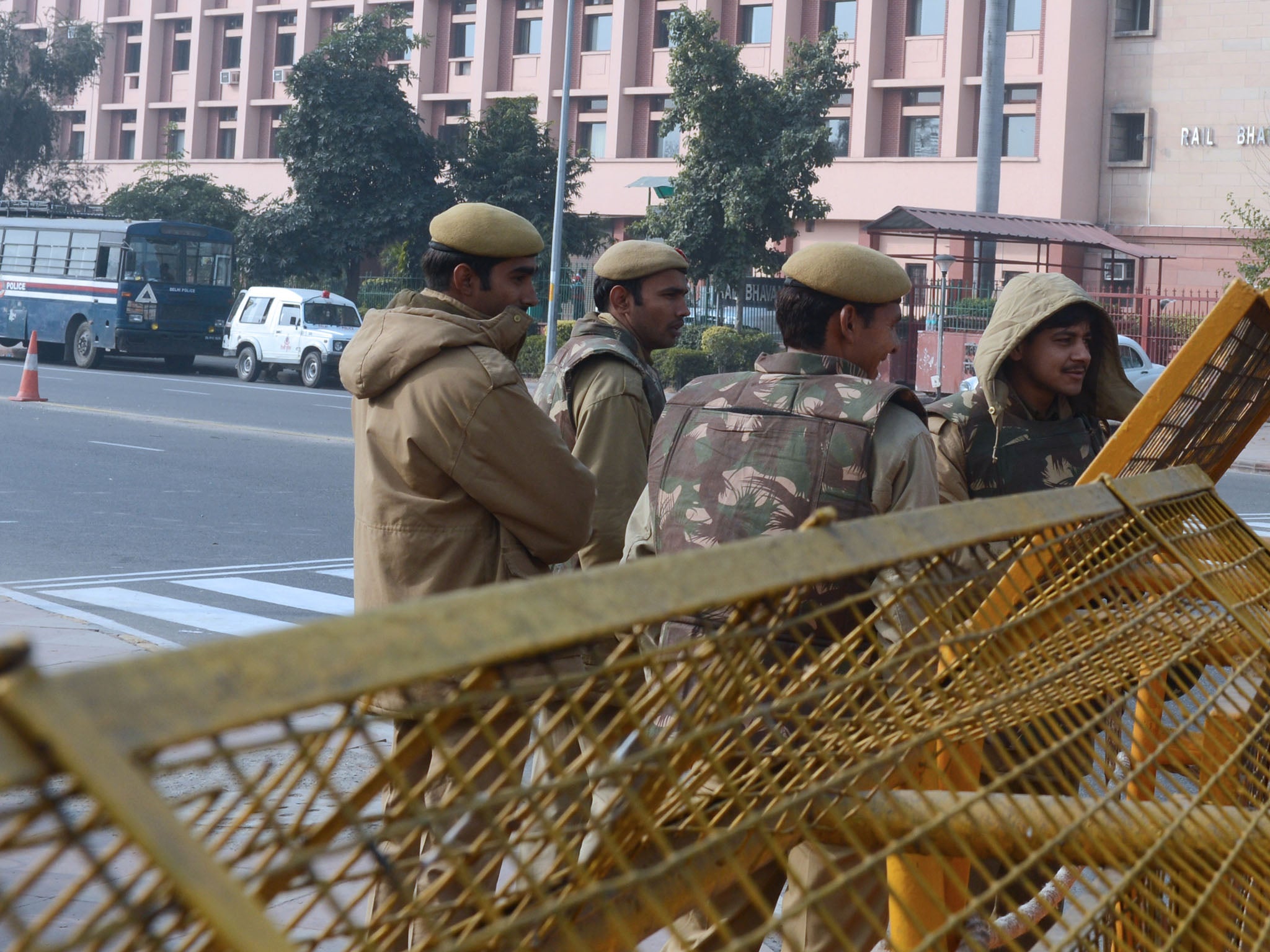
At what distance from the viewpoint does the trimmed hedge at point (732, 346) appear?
92.1 ft

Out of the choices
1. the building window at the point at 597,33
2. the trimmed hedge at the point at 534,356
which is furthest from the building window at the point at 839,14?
the trimmed hedge at the point at 534,356

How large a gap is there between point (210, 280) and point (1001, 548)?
27981 millimetres

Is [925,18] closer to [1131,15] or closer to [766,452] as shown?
[1131,15]

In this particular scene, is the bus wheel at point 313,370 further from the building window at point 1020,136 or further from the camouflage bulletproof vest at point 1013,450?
the camouflage bulletproof vest at point 1013,450

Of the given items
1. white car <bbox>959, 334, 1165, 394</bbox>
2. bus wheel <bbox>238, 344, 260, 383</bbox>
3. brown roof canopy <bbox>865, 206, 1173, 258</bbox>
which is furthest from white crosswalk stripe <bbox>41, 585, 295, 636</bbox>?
bus wheel <bbox>238, 344, 260, 383</bbox>

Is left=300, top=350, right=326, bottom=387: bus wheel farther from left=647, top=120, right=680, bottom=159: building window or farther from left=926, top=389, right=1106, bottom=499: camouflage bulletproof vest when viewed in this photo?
left=926, top=389, right=1106, bottom=499: camouflage bulletproof vest

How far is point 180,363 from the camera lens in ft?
99.3

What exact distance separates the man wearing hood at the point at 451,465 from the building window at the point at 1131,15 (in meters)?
36.2

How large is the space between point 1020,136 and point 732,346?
13.1m

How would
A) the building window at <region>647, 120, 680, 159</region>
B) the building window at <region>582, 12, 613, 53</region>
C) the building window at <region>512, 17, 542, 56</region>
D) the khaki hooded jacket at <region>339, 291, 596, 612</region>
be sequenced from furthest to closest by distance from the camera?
the building window at <region>512, 17, 542, 56</region> < the building window at <region>582, 12, 613, 53</region> < the building window at <region>647, 120, 680, 159</region> < the khaki hooded jacket at <region>339, 291, 596, 612</region>

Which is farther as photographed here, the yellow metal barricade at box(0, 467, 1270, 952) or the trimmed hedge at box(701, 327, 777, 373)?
the trimmed hedge at box(701, 327, 777, 373)

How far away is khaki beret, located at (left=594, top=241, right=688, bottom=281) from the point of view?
14.0ft

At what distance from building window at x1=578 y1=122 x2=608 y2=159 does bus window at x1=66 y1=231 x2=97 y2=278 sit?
59.3ft

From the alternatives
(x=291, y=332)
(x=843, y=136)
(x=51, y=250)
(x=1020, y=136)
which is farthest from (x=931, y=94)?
(x=51, y=250)
